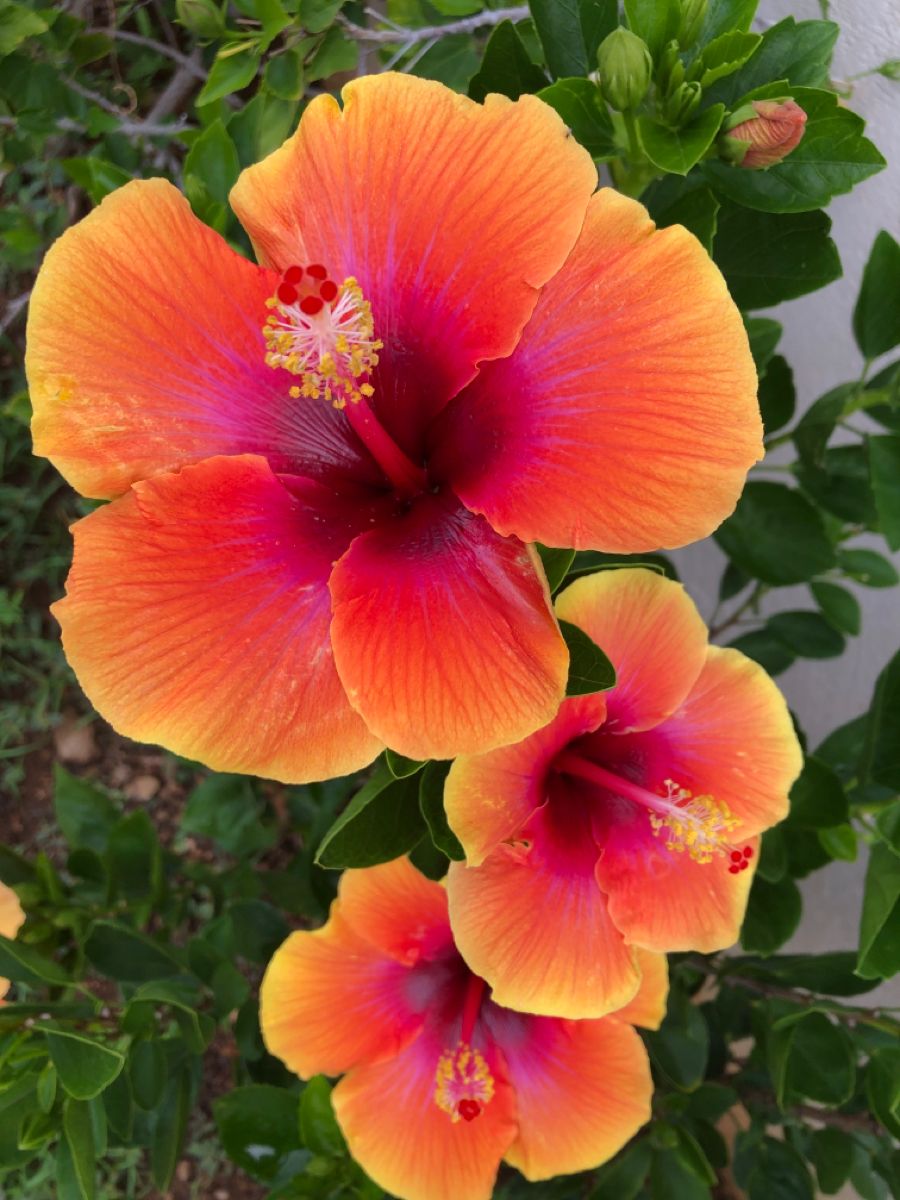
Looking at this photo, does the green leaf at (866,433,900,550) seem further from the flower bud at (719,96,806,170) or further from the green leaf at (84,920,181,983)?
the green leaf at (84,920,181,983)

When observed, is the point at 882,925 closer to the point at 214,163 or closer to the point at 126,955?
the point at 126,955

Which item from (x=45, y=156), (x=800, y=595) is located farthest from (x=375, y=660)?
(x=45, y=156)

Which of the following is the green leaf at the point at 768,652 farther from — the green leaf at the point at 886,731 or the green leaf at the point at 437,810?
the green leaf at the point at 437,810

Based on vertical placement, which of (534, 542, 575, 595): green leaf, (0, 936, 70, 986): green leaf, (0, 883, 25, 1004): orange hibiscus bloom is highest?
(534, 542, 575, 595): green leaf

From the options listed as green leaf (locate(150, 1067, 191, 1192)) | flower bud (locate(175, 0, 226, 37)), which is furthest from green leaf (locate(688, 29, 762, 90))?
green leaf (locate(150, 1067, 191, 1192))

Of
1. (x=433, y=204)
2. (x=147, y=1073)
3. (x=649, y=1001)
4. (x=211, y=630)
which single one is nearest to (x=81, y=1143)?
(x=147, y=1073)

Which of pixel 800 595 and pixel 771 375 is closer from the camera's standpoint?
pixel 771 375

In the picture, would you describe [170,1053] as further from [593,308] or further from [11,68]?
[11,68]
